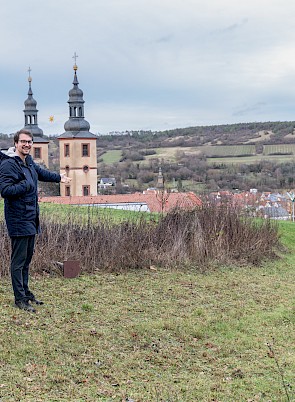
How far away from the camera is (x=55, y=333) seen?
5.75 metres

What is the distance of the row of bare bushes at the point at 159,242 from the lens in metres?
9.13

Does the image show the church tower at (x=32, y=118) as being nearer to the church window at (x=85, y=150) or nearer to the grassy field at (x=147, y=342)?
the church window at (x=85, y=150)

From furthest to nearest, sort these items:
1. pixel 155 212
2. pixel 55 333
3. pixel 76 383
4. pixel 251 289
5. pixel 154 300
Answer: pixel 155 212 < pixel 251 289 < pixel 154 300 < pixel 55 333 < pixel 76 383

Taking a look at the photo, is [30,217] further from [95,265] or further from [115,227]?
[115,227]

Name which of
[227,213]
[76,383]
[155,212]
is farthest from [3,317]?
[155,212]

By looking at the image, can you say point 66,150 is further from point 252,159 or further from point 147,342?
point 147,342

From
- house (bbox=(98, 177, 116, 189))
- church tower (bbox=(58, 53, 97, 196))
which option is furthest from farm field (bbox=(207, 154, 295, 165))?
church tower (bbox=(58, 53, 97, 196))

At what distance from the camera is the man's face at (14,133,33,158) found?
6.05m

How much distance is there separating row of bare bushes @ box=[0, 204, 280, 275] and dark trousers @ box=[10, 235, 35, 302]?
168 centimetres

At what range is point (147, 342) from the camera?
5770 millimetres

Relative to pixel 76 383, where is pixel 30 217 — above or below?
above

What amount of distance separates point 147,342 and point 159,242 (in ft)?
15.5

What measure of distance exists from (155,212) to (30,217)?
24.8 feet

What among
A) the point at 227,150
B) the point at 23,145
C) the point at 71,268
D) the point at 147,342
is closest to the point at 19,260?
the point at 23,145
